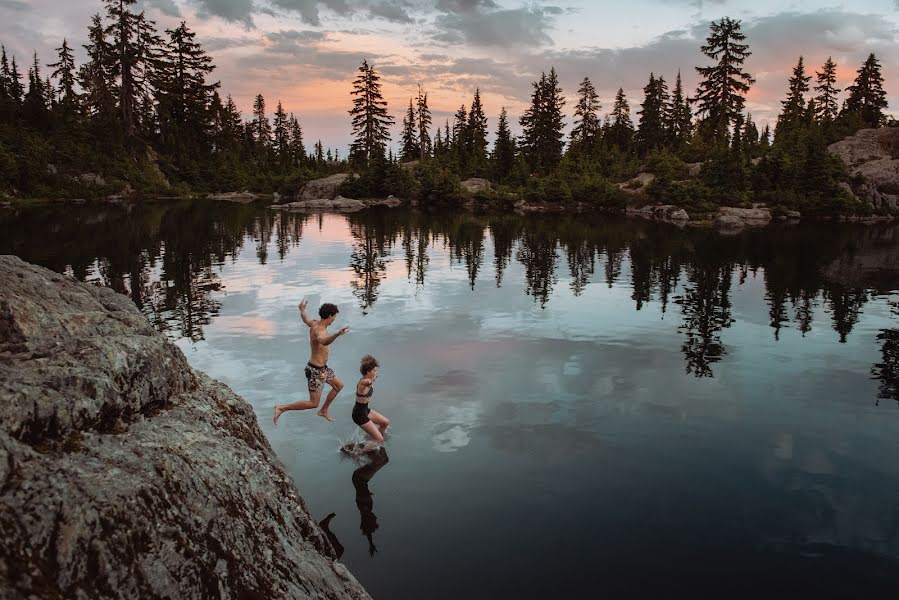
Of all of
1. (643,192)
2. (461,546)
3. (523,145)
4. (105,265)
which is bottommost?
(461,546)

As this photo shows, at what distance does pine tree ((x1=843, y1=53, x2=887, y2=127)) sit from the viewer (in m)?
75.1

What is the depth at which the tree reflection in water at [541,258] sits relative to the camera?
18.3 metres

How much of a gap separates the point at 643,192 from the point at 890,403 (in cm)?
5387

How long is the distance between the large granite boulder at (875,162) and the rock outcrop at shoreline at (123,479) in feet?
221

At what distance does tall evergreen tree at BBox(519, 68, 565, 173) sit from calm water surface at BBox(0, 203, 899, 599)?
64916 mm

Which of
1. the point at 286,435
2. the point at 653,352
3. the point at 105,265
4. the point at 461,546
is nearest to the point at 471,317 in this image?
the point at 653,352

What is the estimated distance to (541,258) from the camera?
29875mm

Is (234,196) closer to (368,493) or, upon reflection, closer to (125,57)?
(125,57)

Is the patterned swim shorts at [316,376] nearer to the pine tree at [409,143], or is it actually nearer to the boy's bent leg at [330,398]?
the boy's bent leg at [330,398]

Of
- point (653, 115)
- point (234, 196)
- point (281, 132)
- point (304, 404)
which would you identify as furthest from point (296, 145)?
point (304, 404)

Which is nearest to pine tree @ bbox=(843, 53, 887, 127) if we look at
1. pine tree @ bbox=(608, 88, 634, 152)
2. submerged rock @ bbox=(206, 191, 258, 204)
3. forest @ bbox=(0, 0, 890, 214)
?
forest @ bbox=(0, 0, 890, 214)

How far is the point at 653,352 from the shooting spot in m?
14.4

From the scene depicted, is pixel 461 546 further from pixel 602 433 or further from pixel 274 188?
pixel 274 188

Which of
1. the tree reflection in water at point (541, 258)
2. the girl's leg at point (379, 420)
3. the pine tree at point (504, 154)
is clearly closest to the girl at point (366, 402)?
the girl's leg at point (379, 420)
